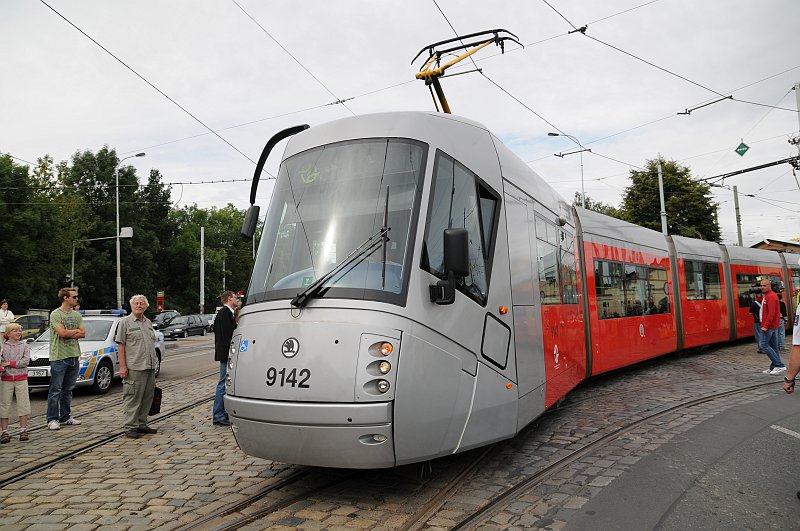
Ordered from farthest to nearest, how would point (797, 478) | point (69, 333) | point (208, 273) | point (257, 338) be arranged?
point (208, 273) < point (69, 333) < point (797, 478) < point (257, 338)

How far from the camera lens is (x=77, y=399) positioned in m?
10.8

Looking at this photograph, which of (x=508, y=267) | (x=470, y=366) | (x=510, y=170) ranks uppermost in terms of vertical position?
(x=510, y=170)

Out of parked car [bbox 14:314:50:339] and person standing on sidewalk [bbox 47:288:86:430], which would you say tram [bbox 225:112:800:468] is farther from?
parked car [bbox 14:314:50:339]

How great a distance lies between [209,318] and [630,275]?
111ft

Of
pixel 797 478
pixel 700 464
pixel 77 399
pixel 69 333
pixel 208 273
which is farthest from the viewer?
pixel 208 273

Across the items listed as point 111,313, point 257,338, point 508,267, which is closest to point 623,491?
point 508,267

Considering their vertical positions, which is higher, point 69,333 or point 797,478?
point 69,333

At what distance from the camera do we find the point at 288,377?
4277 mm

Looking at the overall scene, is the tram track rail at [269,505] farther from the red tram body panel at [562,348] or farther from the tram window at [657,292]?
the tram window at [657,292]

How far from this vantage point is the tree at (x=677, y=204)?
44.5 metres

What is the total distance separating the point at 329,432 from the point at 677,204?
153ft

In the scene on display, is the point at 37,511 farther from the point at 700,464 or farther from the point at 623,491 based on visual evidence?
the point at 700,464

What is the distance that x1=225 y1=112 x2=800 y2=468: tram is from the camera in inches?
165

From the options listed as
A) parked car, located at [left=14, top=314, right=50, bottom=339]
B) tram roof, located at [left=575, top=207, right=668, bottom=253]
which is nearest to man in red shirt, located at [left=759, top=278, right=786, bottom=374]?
tram roof, located at [left=575, top=207, right=668, bottom=253]
